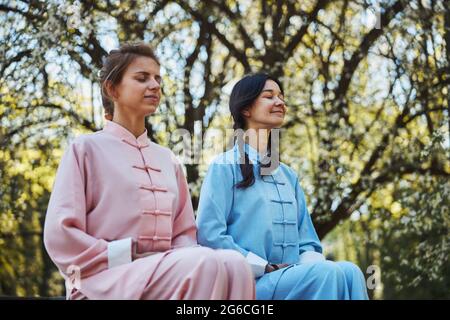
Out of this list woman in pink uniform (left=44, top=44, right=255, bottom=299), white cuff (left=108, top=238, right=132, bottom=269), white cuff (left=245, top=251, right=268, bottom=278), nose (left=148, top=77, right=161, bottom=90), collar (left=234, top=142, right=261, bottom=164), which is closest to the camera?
woman in pink uniform (left=44, top=44, right=255, bottom=299)

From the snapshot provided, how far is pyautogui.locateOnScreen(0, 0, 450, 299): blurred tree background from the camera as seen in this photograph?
662 cm

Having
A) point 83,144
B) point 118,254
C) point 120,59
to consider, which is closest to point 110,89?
point 120,59

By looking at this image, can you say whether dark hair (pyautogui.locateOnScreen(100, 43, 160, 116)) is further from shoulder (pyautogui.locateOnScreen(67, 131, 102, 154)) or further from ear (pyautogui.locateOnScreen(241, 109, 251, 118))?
ear (pyautogui.locateOnScreen(241, 109, 251, 118))

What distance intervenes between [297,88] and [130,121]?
4.48 m

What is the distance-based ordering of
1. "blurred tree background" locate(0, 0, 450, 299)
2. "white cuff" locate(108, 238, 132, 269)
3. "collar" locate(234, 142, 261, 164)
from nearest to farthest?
"white cuff" locate(108, 238, 132, 269) < "collar" locate(234, 142, 261, 164) < "blurred tree background" locate(0, 0, 450, 299)

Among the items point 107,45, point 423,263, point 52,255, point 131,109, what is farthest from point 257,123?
point 423,263

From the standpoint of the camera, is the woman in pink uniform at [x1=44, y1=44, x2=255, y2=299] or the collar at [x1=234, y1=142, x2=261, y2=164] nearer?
the woman in pink uniform at [x1=44, y1=44, x2=255, y2=299]

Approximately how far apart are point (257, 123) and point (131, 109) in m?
0.70

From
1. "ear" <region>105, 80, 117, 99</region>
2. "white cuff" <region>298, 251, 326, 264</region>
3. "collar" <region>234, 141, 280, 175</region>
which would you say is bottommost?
"white cuff" <region>298, 251, 326, 264</region>

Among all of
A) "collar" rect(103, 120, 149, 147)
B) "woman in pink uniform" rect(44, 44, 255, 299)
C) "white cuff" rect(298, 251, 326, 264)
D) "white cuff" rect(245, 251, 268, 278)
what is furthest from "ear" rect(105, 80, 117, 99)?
"white cuff" rect(298, 251, 326, 264)

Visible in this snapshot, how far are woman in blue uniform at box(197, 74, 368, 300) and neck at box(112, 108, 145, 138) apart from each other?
1.44 ft

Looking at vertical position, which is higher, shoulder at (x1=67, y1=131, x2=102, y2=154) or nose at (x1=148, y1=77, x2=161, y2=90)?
nose at (x1=148, y1=77, x2=161, y2=90)

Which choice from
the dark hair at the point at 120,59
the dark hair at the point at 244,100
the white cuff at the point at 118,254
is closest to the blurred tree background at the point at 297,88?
the dark hair at the point at 244,100

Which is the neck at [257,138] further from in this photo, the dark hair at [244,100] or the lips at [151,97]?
the lips at [151,97]
